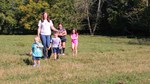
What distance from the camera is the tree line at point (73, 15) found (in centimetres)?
6916

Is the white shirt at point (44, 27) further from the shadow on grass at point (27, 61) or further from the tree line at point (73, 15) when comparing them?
the tree line at point (73, 15)

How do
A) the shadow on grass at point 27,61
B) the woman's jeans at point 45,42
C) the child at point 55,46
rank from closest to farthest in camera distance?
the shadow on grass at point 27,61 → the woman's jeans at point 45,42 → the child at point 55,46

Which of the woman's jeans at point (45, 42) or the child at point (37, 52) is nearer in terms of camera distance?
the child at point (37, 52)

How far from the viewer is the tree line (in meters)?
69.2

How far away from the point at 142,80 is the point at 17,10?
68917mm

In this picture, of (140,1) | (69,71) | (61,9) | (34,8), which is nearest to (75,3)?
(61,9)

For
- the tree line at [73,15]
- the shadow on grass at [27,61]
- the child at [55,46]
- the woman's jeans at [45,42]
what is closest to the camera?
the shadow on grass at [27,61]

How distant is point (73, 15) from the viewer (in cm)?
7569

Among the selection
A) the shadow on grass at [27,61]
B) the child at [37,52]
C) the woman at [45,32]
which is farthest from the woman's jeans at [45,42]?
the child at [37,52]

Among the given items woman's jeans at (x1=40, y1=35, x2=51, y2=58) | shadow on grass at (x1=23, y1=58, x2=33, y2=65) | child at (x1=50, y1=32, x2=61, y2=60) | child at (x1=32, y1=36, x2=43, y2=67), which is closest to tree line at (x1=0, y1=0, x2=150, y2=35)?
child at (x1=50, y1=32, x2=61, y2=60)

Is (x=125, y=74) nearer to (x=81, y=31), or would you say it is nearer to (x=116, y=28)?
(x=116, y=28)

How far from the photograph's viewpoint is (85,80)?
10.9 meters

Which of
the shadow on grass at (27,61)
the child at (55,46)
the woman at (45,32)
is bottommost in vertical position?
the shadow on grass at (27,61)

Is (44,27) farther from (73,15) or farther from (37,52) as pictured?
(73,15)
